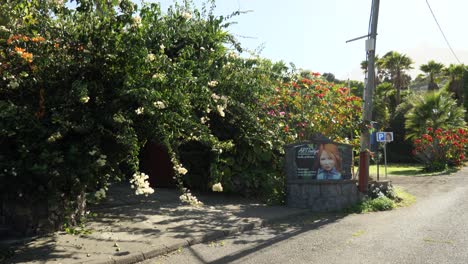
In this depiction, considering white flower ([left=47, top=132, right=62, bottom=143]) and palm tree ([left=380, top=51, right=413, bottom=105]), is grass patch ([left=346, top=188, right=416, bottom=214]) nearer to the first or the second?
white flower ([left=47, top=132, right=62, bottom=143])

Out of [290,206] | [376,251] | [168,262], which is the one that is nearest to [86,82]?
[168,262]

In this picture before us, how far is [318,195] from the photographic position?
1148 centimetres

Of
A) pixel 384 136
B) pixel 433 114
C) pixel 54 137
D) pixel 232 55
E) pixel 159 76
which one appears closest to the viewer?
pixel 54 137

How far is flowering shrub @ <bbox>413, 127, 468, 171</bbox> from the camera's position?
24.8 meters

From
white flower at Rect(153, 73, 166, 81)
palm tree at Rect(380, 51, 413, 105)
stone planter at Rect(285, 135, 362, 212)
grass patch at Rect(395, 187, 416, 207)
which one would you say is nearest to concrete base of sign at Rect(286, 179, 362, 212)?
stone planter at Rect(285, 135, 362, 212)

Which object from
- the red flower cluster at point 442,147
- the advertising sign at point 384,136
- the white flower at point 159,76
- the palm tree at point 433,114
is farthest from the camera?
the palm tree at point 433,114

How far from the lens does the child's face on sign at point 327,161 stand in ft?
38.4

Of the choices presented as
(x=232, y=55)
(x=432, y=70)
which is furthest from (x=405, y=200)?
(x=432, y=70)

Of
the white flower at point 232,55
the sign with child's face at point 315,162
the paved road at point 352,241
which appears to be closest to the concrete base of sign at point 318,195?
the sign with child's face at point 315,162

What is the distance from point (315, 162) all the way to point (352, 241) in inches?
157

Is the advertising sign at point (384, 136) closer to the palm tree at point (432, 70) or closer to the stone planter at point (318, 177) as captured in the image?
the stone planter at point (318, 177)

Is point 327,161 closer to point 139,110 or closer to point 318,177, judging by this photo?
point 318,177

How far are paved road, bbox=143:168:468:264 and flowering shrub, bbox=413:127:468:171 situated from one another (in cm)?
1434

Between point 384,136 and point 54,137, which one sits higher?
point 384,136
